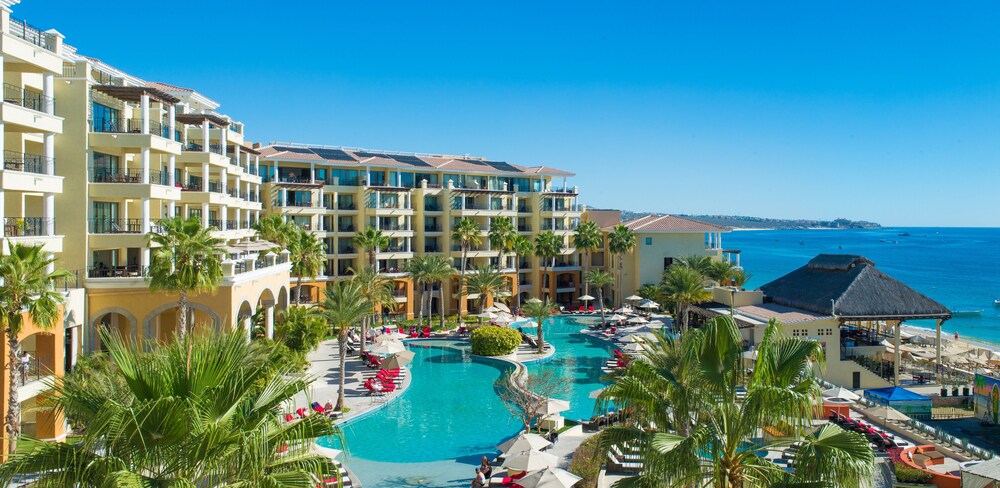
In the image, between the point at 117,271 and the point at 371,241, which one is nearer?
the point at 117,271

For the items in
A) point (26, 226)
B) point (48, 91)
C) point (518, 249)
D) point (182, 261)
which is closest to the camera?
point (26, 226)

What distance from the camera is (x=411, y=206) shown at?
65875 millimetres

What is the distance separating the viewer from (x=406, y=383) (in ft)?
124

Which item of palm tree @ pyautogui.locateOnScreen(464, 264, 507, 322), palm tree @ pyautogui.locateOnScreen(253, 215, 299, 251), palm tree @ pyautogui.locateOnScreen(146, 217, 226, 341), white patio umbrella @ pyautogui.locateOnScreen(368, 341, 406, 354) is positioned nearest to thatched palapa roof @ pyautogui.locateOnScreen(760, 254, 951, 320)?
palm tree @ pyautogui.locateOnScreen(464, 264, 507, 322)

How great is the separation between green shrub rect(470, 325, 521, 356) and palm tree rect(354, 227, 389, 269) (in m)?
A: 14.0

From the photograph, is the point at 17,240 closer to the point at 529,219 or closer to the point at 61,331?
the point at 61,331

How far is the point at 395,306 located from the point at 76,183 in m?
34.6

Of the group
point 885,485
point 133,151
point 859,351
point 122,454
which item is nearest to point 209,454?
point 122,454

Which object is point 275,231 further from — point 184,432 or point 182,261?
point 184,432

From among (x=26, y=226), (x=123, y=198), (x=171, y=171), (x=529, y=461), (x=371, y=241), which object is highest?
(x=171, y=171)

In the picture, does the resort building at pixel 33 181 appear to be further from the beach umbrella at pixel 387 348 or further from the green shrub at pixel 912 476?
the green shrub at pixel 912 476

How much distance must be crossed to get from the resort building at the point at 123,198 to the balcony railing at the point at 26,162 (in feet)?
6.08

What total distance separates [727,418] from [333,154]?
58.4 m

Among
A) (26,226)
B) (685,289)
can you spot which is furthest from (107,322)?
(685,289)
